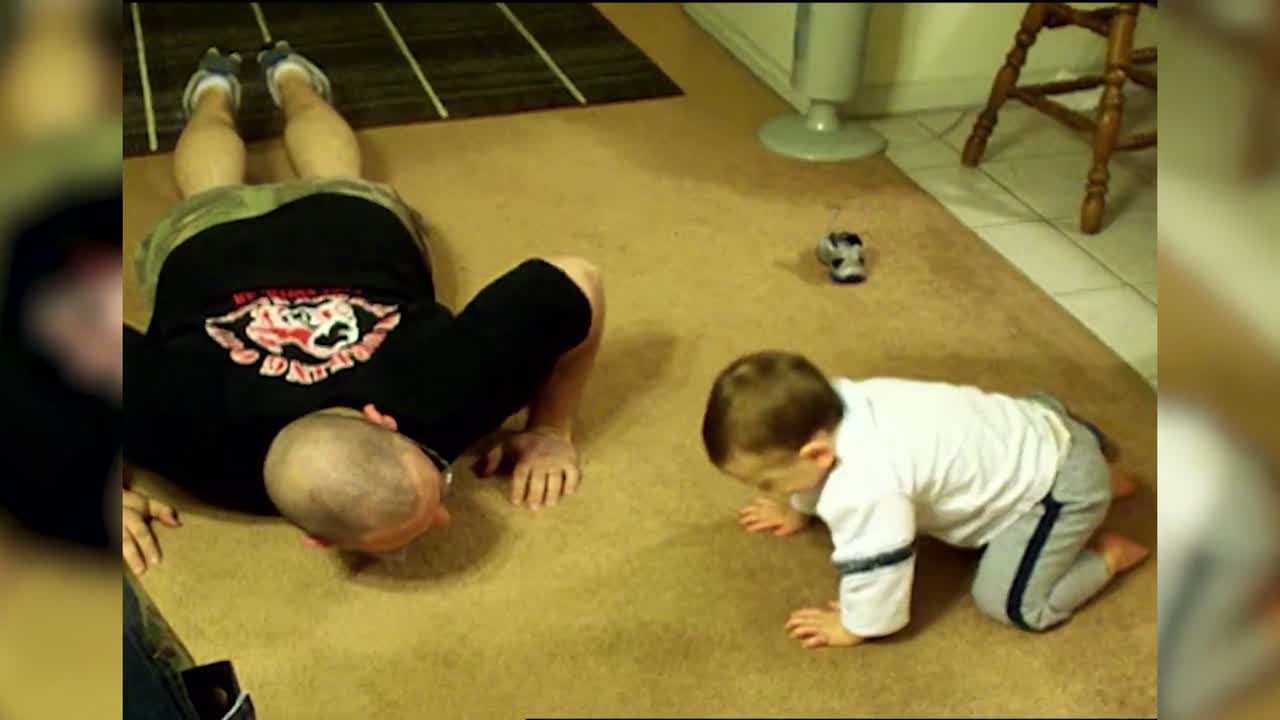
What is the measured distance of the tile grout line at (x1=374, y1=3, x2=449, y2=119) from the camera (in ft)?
8.66

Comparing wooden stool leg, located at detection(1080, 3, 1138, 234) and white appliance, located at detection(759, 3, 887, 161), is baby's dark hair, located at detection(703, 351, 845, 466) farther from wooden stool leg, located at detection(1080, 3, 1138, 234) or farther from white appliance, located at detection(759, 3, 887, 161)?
white appliance, located at detection(759, 3, 887, 161)

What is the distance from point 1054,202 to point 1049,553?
1.07m

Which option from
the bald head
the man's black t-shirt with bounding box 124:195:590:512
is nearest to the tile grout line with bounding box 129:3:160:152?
the man's black t-shirt with bounding box 124:195:590:512

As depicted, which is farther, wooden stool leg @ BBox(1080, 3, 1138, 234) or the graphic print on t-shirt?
wooden stool leg @ BBox(1080, 3, 1138, 234)

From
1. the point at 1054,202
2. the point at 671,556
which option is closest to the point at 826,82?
the point at 1054,202

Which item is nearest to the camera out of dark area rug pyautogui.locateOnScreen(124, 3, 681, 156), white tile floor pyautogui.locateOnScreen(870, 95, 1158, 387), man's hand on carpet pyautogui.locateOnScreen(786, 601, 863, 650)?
man's hand on carpet pyautogui.locateOnScreen(786, 601, 863, 650)

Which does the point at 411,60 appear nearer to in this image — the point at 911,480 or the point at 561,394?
the point at 561,394

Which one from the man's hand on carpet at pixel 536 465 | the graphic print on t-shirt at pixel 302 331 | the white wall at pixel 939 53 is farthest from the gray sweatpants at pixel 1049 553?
the white wall at pixel 939 53

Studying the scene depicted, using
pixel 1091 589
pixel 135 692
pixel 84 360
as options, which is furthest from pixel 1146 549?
pixel 84 360

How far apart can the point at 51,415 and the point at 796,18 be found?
2.39m

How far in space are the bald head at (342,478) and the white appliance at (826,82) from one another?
1349mm

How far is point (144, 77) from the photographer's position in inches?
105

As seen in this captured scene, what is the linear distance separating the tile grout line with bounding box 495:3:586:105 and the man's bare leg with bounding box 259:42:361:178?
519 mm

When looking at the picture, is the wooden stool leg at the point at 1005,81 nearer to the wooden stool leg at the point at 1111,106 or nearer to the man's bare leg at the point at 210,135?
the wooden stool leg at the point at 1111,106
